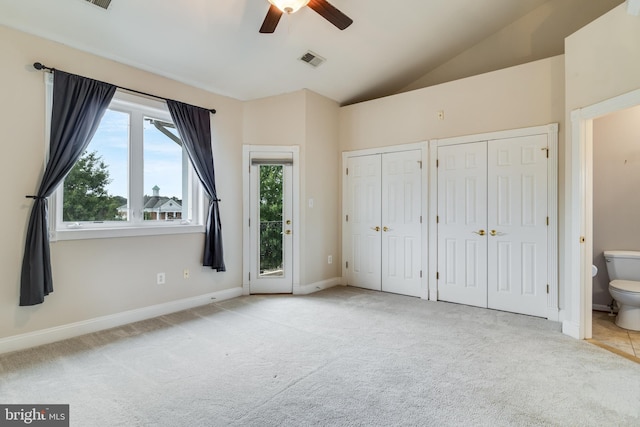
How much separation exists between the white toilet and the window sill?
465 cm

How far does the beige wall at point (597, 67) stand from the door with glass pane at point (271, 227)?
3.24m

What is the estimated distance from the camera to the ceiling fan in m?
2.36

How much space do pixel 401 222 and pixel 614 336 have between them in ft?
8.21

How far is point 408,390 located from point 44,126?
3741 mm

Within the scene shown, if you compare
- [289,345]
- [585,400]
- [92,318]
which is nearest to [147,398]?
[289,345]

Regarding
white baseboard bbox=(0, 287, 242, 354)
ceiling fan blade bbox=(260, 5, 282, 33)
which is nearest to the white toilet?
ceiling fan blade bbox=(260, 5, 282, 33)

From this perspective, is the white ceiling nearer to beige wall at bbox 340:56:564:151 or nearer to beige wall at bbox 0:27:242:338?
beige wall at bbox 0:27:242:338

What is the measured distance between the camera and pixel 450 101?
13.9ft

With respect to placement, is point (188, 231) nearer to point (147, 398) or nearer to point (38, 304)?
point (38, 304)

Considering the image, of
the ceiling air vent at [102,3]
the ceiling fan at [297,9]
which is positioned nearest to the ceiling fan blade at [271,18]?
the ceiling fan at [297,9]

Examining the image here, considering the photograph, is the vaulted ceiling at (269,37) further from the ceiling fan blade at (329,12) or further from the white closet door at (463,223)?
the white closet door at (463,223)

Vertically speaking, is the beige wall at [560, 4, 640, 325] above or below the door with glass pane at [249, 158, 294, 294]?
above

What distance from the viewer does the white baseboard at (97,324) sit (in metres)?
2.77

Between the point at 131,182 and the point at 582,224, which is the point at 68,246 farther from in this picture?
the point at 582,224
